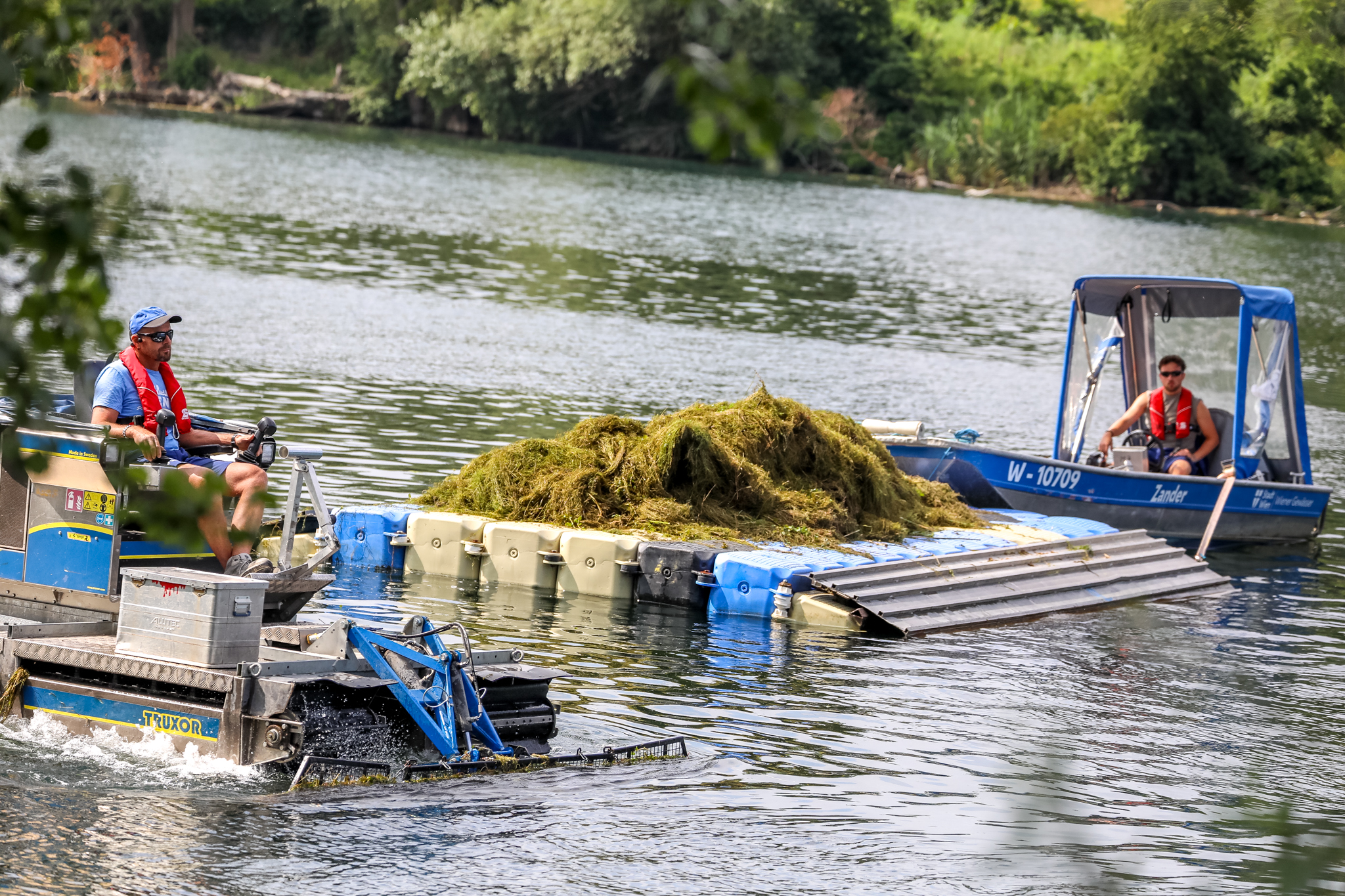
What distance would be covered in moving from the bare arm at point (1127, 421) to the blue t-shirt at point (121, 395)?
12.7m

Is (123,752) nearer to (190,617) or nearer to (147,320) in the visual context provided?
(190,617)

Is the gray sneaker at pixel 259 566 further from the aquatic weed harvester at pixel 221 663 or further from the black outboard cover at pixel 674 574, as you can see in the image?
the black outboard cover at pixel 674 574

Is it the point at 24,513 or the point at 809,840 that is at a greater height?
the point at 24,513

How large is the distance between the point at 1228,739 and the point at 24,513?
8098 mm

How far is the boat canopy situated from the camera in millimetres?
20703

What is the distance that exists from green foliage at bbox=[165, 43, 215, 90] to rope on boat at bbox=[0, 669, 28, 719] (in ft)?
310

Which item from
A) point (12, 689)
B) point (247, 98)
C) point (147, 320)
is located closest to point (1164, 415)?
point (147, 320)

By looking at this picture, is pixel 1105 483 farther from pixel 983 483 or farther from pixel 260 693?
pixel 260 693

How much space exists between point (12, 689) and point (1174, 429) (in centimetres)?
1504

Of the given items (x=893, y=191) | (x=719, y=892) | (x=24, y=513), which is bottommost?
(x=719, y=892)

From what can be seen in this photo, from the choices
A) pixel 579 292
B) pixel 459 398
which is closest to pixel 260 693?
pixel 459 398

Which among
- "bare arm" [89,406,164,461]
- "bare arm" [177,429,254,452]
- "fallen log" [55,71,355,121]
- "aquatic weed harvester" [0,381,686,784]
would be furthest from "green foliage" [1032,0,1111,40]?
"aquatic weed harvester" [0,381,686,784]

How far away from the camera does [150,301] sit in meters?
29.5

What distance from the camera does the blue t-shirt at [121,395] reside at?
10.6m
